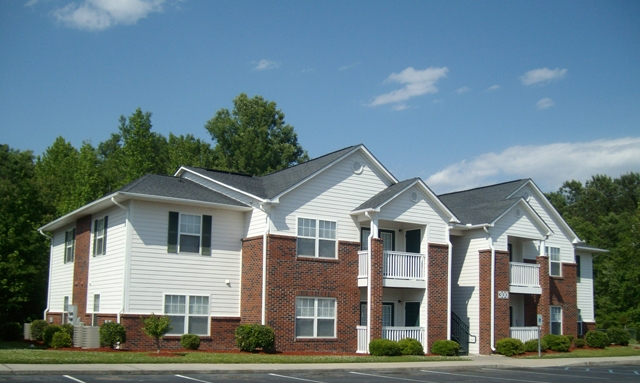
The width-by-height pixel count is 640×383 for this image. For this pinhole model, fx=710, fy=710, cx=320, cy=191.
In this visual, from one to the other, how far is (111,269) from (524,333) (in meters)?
19.1

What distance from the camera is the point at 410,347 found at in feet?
92.0

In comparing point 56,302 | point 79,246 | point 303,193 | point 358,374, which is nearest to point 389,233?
point 303,193

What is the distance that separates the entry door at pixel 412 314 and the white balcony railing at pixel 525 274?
5658mm

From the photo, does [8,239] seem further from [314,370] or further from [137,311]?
[314,370]

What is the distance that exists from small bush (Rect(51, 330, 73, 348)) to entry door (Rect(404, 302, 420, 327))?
45.5 ft

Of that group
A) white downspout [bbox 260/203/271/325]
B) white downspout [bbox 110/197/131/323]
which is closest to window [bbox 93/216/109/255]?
white downspout [bbox 110/197/131/323]

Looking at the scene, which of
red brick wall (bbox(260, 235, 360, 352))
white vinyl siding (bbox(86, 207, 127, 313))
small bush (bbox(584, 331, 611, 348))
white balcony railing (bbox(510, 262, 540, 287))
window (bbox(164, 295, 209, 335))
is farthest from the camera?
small bush (bbox(584, 331, 611, 348))

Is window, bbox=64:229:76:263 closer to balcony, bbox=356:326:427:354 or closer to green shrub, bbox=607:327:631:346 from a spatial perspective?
balcony, bbox=356:326:427:354

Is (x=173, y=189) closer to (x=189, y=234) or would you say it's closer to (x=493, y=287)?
(x=189, y=234)

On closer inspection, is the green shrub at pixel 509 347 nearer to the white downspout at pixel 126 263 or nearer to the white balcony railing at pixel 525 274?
the white balcony railing at pixel 525 274

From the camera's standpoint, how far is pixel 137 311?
84.5 feet

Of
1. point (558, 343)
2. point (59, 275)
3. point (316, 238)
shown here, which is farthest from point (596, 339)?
point (59, 275)

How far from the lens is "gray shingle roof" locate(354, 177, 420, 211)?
28.9m

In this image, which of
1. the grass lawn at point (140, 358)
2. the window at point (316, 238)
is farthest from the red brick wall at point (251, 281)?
the grass lawn at point (140, 358)
